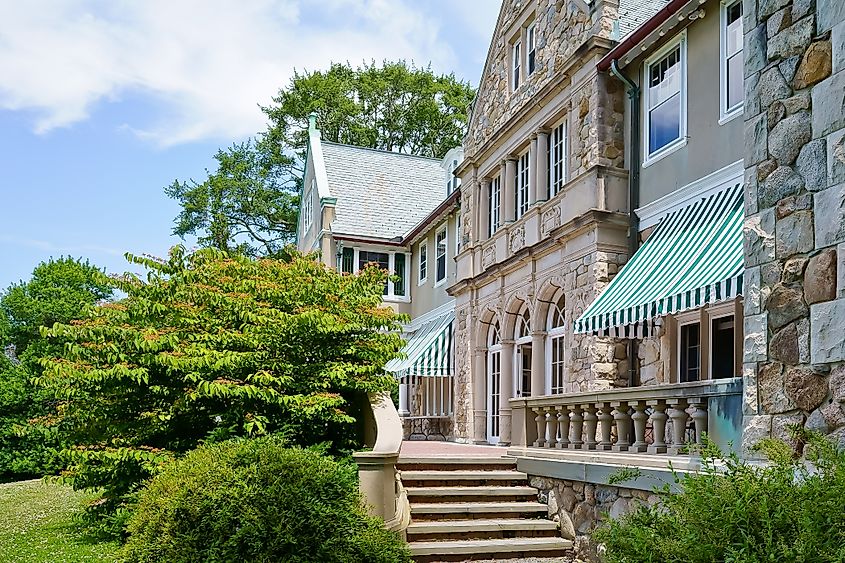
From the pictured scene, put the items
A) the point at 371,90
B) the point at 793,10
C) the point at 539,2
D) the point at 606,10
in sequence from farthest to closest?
the point at 371,90 → the point at 539,2 → the point at 606,10 → the point at 793,10

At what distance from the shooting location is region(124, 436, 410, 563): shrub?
7.31 meters

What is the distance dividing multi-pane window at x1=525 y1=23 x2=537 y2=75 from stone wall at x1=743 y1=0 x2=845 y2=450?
10859mm

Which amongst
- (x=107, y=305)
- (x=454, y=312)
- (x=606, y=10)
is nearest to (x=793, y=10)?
(x=606, y=10)

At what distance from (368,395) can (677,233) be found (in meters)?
5.05

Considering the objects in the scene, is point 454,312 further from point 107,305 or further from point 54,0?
point 54,0

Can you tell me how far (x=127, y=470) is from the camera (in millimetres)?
11422

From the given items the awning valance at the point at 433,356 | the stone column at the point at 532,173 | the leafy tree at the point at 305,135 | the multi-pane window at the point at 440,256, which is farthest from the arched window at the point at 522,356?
the leafy tree at the point at 305,135

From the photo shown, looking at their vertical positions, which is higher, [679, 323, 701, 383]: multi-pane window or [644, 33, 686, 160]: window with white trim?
[644, 33, 686, 160]: window with white trim

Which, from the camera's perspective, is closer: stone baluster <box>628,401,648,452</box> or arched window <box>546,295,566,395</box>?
stone baluster <box>628,401,648,452</box>

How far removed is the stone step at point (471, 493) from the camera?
11.0 m

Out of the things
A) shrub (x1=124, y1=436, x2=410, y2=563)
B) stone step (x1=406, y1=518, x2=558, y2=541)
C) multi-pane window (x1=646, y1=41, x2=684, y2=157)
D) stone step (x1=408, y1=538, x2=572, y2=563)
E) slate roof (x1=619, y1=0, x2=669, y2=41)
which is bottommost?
stone step (x1=408, y1=538, x2=572, y2=563)

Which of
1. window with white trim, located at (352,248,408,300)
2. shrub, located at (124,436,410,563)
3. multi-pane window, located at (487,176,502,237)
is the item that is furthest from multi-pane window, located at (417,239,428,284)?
shrub, located at (124,436,410,563)

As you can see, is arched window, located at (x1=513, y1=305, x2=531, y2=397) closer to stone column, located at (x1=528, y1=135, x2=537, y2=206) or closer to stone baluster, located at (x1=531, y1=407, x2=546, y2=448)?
stone column, located at (x1=528, y1=135, x2=537, y2=206)

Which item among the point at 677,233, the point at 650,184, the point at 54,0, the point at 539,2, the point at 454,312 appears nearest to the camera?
the point at 54,0
